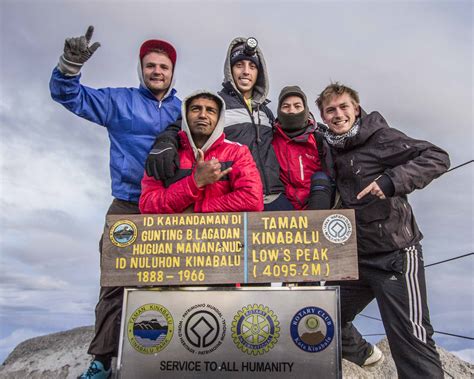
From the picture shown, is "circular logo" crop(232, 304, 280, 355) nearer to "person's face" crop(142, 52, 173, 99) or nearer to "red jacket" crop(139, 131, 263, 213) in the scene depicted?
"red jacket" crop(139, 131, 263, 213)

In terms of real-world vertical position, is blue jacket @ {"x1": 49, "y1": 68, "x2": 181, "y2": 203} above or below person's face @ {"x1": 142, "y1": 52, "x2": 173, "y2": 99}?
below

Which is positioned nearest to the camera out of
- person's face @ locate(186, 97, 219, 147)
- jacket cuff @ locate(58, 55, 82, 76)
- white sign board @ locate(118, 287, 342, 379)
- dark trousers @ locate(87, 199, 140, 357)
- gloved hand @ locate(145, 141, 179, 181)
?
white sign board @ locate(118, 287, 342, 379)

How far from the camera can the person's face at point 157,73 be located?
5.12m

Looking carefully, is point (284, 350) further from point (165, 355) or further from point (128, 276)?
point (128, 276)

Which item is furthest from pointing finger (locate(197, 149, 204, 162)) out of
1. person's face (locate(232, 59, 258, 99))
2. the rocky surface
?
the rocky surface

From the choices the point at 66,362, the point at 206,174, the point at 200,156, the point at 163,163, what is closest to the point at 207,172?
the point at 206,174

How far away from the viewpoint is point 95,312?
4676mm

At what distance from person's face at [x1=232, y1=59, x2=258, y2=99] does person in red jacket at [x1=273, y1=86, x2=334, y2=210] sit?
56 centimetres

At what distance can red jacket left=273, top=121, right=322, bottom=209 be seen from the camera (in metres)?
4.57

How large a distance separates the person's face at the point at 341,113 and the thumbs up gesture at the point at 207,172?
50.7 inches

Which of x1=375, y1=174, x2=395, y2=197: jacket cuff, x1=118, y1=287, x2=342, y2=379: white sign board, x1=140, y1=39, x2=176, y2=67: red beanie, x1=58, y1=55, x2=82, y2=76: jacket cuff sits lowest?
x1=118, y1=287, x2=342, y2=379: white sign board

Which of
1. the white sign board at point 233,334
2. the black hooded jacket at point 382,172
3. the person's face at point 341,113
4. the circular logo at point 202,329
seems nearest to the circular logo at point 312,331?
the white sign board at point 233,334

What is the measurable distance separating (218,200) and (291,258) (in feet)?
2.48

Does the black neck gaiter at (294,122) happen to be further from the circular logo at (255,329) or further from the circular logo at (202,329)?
the circular logo at (202,329)
